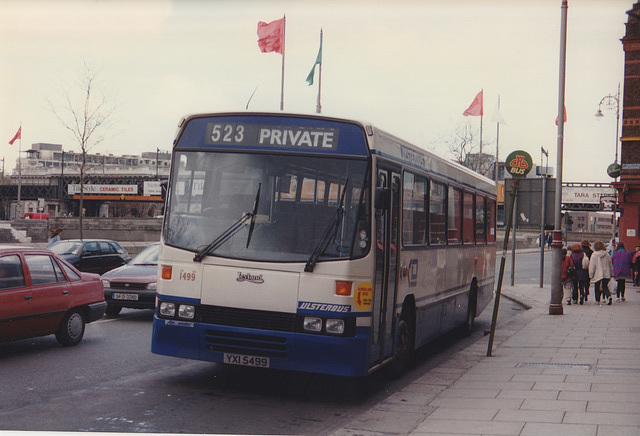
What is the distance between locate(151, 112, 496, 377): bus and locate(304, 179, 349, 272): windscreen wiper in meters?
0.01

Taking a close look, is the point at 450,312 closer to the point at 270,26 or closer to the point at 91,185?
the point at 270,26

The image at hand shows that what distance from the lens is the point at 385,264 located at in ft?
27.2

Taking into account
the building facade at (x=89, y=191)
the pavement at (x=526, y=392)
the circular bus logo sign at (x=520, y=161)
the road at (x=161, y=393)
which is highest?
the building facade at (x=89, y=191)

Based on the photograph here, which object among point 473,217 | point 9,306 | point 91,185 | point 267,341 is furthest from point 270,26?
point 91,185

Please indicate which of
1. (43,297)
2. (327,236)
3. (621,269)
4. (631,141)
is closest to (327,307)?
(327,236)

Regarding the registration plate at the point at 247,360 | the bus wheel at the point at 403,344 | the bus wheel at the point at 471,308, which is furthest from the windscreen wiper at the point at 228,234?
the bus wheel at the point at 471,308

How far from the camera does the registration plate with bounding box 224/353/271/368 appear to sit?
7660 millimetres

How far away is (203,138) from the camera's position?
27.2 feet

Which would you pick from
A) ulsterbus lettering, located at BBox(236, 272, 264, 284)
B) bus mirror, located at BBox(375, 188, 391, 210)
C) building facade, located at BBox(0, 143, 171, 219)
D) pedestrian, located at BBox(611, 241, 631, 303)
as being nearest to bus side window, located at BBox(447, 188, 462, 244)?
bus mirror, located at BBox(375, 188, 391, 210)

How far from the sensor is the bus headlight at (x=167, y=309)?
26.3ft

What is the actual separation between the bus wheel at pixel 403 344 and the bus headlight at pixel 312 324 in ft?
5.72

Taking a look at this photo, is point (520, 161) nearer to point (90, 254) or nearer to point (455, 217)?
point (455, 217)

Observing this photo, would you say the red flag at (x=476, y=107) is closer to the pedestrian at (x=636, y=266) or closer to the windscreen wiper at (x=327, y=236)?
the pedestrian at (x=636, y=266)

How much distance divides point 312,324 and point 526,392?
2.43 m
